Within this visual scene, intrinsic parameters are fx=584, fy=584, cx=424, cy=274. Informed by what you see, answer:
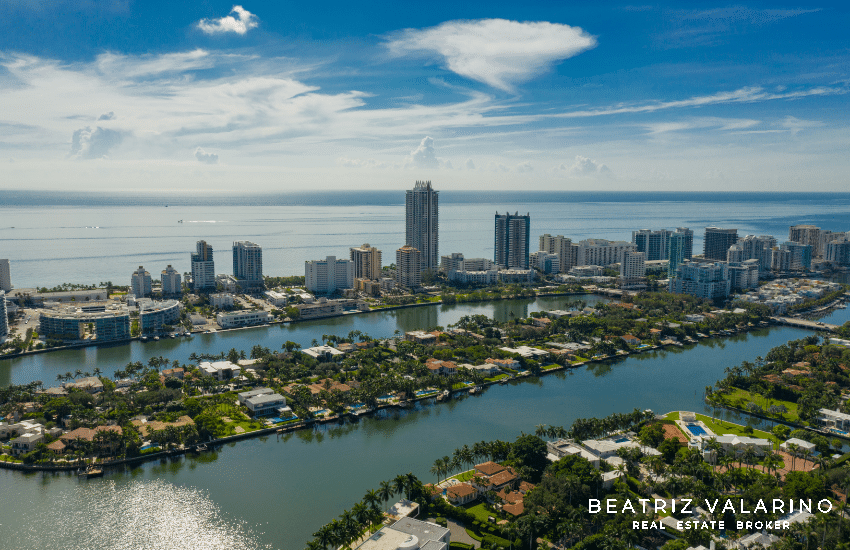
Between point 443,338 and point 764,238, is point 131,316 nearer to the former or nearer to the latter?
point 443,338

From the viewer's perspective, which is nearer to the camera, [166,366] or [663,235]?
[166,366]

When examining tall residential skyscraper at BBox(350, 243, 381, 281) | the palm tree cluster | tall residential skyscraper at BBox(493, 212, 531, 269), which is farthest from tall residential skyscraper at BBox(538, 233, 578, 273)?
the palm tree cluster

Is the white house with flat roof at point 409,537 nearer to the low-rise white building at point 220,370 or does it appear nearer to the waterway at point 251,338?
the low-rise white building at point 220,370

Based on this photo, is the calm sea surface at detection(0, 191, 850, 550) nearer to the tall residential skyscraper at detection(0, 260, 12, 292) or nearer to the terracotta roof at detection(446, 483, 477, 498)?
the terracotta roof at detection(446, 483, 477, 498)

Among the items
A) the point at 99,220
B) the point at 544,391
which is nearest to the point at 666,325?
the point at 544,391

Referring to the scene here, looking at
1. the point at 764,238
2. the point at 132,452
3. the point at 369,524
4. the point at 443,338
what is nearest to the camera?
the point at 369,524

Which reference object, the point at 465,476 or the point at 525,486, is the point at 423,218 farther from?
the point at 525,486

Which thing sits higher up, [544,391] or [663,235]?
[663,235]
